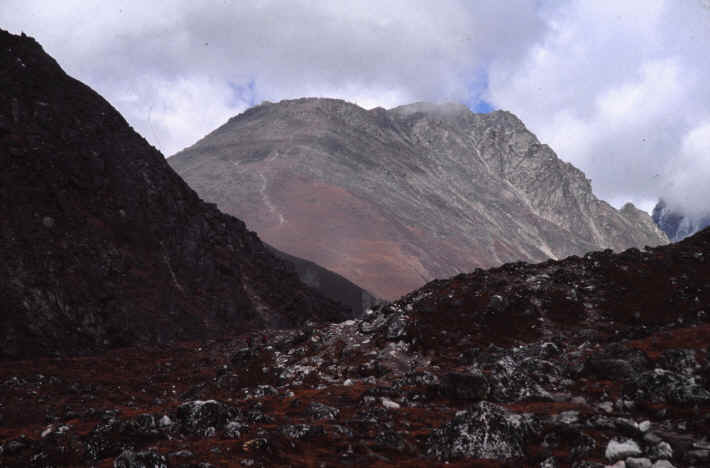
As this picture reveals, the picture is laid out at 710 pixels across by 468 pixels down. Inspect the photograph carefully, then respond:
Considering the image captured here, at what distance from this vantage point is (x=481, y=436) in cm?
1242

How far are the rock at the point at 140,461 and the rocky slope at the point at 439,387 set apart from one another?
0.11 feet

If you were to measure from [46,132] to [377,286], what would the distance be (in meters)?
83.4

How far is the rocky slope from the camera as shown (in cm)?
1228

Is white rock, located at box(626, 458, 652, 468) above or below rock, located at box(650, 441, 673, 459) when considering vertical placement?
below

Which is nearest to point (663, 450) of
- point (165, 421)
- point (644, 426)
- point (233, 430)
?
point (644, 426)

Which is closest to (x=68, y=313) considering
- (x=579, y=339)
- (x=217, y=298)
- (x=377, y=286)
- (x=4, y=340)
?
(x=4, y=340)

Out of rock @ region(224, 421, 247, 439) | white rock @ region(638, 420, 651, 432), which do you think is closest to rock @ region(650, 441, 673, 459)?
white rock @ region(638, 420, 651, 432)

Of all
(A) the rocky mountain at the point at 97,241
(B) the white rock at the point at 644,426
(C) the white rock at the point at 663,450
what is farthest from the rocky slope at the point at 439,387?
(A) the rocky mountain at the point at 97,241

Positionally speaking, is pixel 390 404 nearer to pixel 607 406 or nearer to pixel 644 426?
pixel 607 406

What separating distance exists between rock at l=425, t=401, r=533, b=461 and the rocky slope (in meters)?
0.04

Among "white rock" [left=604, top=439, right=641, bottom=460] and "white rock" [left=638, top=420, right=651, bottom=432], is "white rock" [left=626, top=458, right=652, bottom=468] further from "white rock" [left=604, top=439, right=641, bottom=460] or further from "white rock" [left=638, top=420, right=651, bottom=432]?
"white rock" [left=638, top=420, right=651, bottom=432]

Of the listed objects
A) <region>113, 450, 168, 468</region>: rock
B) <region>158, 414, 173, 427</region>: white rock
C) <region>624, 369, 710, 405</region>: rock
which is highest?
<region>624, 369, 710, 405</region>: rock

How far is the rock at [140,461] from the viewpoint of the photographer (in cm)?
1077

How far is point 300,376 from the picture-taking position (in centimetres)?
2861
